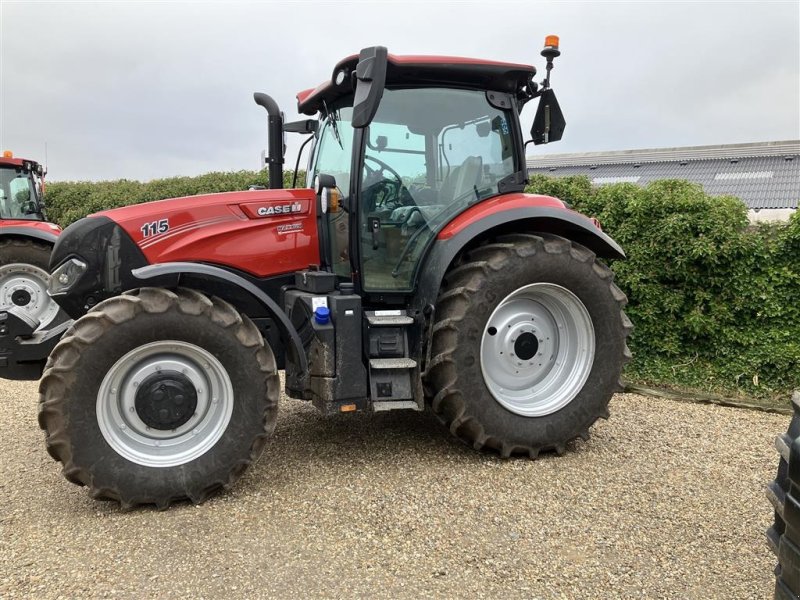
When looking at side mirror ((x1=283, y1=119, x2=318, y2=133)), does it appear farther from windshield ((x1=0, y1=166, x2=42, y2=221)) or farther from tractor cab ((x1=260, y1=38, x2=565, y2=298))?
windshield ((x1=0, y1=166, x2=42, y2=221))

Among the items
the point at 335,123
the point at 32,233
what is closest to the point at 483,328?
the point at 335,123

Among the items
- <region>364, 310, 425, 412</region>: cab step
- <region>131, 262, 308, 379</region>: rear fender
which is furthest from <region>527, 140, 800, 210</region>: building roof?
<region>131, 262, 308, 379</region>: rear fender

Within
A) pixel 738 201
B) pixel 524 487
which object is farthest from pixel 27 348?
pixel 738 201

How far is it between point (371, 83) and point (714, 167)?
12.9 m

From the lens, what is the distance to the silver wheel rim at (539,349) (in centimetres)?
407

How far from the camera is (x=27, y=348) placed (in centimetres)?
498

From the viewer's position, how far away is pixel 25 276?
724cm

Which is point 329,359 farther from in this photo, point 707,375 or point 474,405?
point 707,375

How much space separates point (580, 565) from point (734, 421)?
286 centimetres

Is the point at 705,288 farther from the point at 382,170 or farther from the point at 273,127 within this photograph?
the point at 273,127

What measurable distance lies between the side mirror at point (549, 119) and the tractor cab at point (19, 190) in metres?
6.57

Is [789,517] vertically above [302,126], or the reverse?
[302,126]

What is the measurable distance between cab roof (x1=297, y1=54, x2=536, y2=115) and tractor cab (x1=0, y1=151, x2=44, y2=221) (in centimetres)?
561

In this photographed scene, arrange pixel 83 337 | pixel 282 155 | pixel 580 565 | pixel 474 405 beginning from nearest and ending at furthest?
1. pixel 580 565
2. pixel 83 337
3. pixel 474 405
4. pixel 282 155
